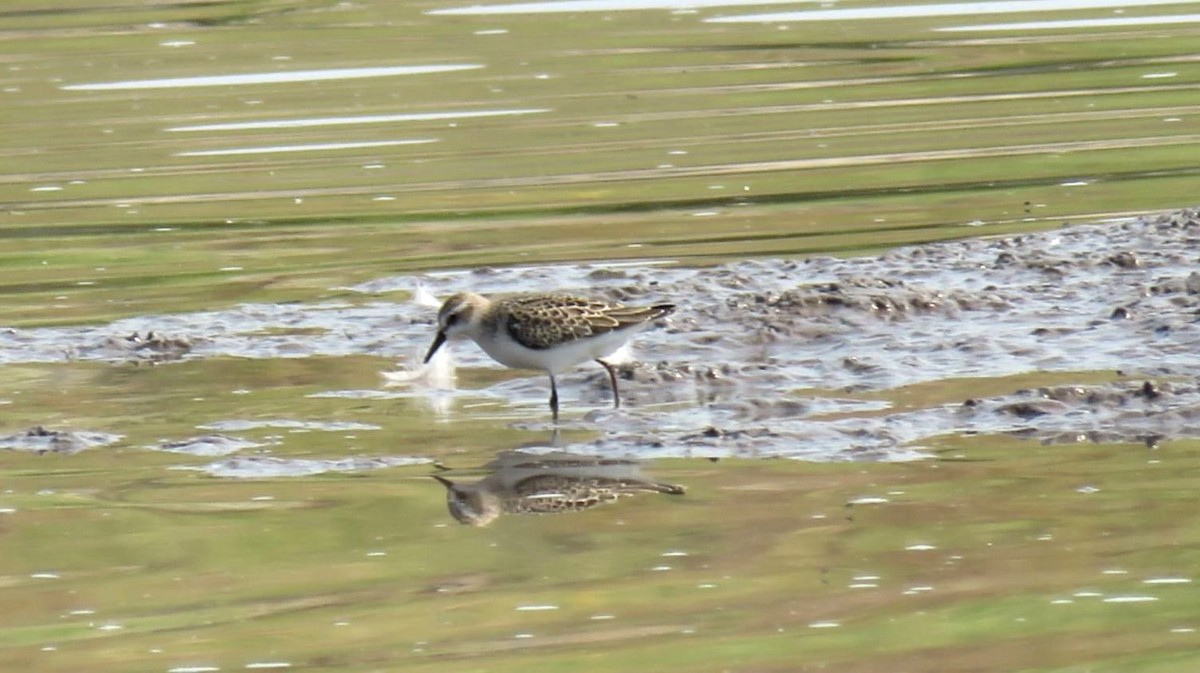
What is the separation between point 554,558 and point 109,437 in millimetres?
2857

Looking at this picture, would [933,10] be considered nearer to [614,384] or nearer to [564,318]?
[614,384]

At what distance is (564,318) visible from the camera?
10.3m

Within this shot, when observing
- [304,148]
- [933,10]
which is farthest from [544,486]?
[933,10]

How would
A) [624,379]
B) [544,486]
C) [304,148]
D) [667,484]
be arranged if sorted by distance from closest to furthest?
[667,484] < [544,486] < [624,379] < [304,148]

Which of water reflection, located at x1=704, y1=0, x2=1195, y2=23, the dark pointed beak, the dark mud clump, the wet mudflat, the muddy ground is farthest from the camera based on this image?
water reflection, located at x1=704, y1=0, x2=1195, y2=23

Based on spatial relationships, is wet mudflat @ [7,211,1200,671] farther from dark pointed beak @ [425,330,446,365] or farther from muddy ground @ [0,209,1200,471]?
dark pointed beak @ [425,330,446,365]

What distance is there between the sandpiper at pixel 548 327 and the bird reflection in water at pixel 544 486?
34.0 inches

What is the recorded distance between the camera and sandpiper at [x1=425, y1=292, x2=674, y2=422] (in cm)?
1027

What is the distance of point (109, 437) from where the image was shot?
1008 cm

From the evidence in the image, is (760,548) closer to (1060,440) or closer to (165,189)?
(1060,440)

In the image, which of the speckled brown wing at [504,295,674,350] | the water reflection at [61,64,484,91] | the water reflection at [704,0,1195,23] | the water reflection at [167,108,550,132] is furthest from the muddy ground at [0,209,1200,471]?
the water reflection at [704,0,1195,23]

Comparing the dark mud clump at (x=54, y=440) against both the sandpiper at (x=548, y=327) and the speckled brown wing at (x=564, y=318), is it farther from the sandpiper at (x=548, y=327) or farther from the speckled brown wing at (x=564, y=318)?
the speckled brown wing at (x=564, y=318)

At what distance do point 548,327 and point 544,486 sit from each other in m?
1.40

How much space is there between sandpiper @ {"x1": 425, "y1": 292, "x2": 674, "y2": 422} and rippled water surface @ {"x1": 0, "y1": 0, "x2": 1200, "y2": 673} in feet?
0.88
